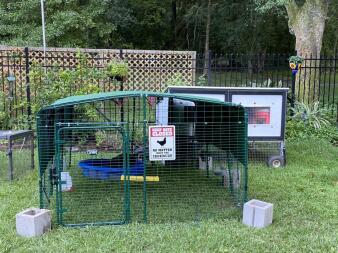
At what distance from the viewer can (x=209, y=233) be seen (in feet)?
12.8

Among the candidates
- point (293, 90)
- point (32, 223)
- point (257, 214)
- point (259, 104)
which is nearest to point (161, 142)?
point (257, 214)

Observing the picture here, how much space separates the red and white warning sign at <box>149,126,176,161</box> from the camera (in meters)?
4.09

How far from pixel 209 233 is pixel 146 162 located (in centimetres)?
116

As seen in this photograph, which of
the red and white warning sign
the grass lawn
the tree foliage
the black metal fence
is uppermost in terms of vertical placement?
the tree foliage

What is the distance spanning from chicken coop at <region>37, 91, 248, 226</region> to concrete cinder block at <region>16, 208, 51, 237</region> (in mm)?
205

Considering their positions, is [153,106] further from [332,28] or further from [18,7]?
[332,28]

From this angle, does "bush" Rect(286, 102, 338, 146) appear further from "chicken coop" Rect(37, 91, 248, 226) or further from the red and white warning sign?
the red and white warning sign

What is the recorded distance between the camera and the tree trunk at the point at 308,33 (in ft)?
31.1

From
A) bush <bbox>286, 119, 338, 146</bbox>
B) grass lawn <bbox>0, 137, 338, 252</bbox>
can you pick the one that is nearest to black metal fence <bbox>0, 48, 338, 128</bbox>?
bush <bbox>286, 119, 338, 146</bbox>

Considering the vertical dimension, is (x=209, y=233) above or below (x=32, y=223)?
below

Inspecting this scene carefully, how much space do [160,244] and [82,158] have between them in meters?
2.40

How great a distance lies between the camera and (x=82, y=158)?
5715 mm

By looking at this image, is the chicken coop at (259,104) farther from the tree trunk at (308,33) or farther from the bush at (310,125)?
the tree trunk at (308,33)

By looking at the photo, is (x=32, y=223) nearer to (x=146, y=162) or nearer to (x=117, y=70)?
(x=146, y=162)
